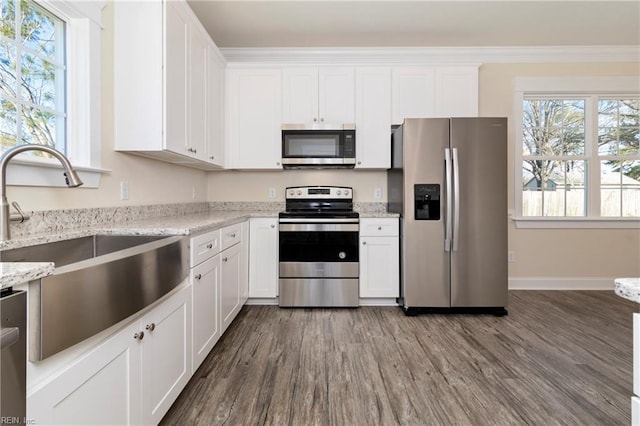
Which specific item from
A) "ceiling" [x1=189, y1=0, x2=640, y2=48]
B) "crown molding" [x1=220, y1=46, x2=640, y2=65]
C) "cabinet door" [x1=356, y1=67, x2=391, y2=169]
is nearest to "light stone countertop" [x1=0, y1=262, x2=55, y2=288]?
"ceiling" [x1=189, y1=0, x2=640, y2=48]

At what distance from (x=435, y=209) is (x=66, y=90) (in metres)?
2.71

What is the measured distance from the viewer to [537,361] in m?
1.98

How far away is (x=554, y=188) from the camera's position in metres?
3.52

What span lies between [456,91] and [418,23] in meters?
0.76

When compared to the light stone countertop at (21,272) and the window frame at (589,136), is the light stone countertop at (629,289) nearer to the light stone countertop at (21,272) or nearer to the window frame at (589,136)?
the light stone countertop at (21,272)

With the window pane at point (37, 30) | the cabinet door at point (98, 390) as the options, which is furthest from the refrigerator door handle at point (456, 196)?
the window pane at point (37, 30)

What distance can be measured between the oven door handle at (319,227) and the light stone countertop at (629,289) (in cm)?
226

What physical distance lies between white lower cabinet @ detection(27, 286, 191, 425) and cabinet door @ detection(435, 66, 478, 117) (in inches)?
115

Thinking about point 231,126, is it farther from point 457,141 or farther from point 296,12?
point 457,141

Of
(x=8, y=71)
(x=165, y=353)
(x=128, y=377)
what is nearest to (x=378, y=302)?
(x=165, y=353)

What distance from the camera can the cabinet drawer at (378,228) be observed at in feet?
9.48

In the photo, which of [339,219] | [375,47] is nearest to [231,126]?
[339,219]

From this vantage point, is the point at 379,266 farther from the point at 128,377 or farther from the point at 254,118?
the point at 128,377

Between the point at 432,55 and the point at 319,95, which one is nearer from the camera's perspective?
the point at 319,95
